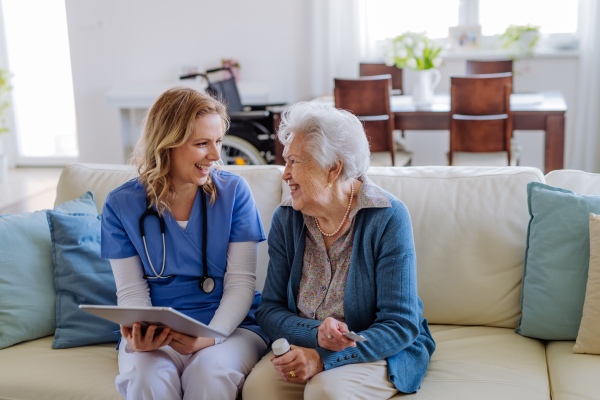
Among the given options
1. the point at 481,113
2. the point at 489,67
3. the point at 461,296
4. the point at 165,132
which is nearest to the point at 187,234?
Answer: the point at 165,132

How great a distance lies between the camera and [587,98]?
15.1ft

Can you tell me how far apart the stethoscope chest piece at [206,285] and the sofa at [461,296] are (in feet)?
0.86

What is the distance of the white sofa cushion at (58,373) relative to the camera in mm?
1479

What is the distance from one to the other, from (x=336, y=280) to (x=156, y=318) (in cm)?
A: 46

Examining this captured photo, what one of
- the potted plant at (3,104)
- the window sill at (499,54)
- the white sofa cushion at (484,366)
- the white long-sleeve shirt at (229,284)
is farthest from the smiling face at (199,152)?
the potted plant at (3,104)

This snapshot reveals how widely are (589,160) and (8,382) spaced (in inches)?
176

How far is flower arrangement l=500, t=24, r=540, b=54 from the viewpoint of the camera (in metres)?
4.53

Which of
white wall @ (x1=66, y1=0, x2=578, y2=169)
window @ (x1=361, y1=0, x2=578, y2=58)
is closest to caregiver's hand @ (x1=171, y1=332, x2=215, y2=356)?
white wall @ (x1=66, y1=0, x2=578, y2=169)

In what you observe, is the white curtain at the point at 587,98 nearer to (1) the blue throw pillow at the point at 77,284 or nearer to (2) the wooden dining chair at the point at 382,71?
(2) the wooden dining chair at the point at 382,71

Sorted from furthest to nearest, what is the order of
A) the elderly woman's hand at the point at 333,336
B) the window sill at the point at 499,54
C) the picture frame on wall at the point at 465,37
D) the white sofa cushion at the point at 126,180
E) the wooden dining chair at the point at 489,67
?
1. the picture frame on wall at the point at 465,37
2. the window sill at the point at 499,54
3. the wooden dining chair at the point at 489,67
4. the white sofa cushion at the point at 126,180
5. the elderly woman's hand at the point at 333,336

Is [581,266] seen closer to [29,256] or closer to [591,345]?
[591,345]

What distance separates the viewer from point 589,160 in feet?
15.3

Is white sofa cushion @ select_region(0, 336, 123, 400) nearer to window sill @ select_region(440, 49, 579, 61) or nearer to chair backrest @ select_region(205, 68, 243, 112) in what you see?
chair backrest @ select_region(205, 68, 243, 112)

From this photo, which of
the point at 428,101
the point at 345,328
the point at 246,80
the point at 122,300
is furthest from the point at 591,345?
the point at 246,80
